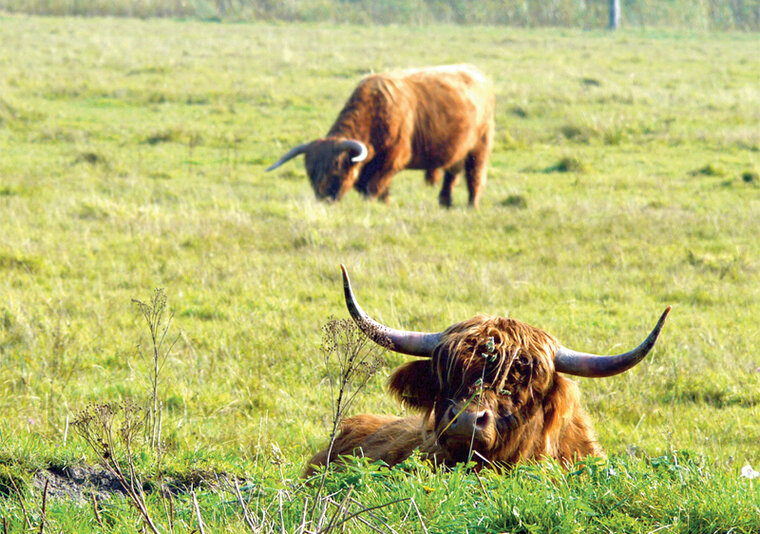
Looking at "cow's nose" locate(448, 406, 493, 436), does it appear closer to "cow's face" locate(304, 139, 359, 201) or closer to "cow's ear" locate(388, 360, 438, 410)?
"cow's ear" locate(388, 360, 438, 410)

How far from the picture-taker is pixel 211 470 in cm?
416

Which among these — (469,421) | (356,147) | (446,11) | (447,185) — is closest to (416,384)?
(469,421)

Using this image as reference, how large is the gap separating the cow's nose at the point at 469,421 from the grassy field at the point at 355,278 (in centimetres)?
19

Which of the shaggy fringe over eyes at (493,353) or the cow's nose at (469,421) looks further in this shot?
the shaggy fringe over eyes at (493,353)

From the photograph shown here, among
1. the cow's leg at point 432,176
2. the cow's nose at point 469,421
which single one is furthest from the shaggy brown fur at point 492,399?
the cow's leg at point 432,176

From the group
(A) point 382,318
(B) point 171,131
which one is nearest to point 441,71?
(B) point 171,131

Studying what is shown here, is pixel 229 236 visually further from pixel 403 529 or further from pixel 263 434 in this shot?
pixel 403 529

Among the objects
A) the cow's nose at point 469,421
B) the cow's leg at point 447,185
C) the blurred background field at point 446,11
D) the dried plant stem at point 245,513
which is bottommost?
the blurred background field at point 446,11

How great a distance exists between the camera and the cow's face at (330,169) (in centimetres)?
1224

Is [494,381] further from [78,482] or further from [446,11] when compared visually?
[446,11]

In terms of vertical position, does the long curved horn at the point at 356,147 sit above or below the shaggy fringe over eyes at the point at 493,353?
below

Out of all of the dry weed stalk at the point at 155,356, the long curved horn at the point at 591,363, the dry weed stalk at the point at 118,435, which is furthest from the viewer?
the long curved horn at the point at 591,363

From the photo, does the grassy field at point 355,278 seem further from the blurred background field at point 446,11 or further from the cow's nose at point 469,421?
the blurred background field at point 446,11

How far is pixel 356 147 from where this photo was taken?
1218 cm
